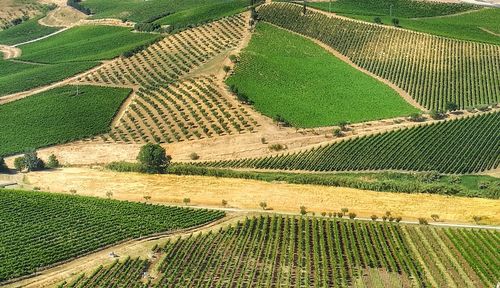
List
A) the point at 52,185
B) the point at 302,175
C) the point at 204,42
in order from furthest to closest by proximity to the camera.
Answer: the point at 204,42
the point at 302,175
the point at 52,185

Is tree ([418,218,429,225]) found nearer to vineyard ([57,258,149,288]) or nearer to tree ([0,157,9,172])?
vineyard ([57,258,149,288])

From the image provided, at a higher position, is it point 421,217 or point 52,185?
point 421,217

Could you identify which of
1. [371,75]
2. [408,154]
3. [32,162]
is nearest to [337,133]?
[408,154]

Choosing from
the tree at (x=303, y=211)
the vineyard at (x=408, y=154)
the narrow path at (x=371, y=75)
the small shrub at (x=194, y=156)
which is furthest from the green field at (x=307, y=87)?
the tree at (x=303, y=211)

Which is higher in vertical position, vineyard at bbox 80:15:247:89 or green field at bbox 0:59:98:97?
vineyard at bbox 80:15:247:89

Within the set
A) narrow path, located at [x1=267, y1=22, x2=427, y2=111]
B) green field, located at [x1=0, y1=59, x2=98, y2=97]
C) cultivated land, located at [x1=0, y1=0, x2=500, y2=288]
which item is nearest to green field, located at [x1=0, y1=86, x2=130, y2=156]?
cultivated land, located at [x1=0, y1=0, x2=500, y2=288]

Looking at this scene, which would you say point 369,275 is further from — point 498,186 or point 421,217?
point 498,186

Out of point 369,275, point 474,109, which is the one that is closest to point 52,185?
point 369,275
